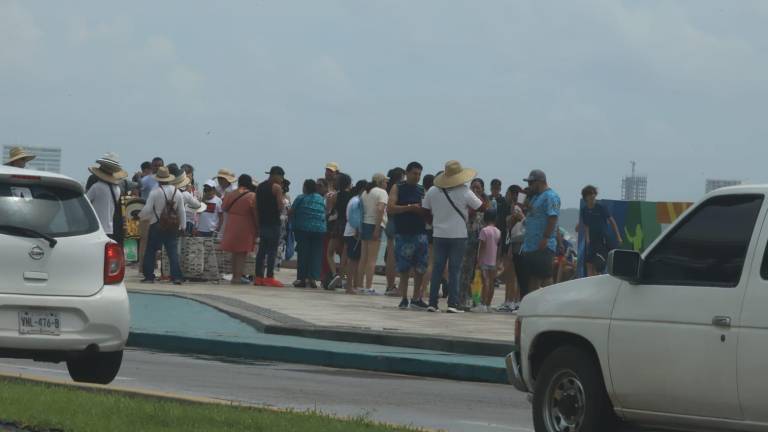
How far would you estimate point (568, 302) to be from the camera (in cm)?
993

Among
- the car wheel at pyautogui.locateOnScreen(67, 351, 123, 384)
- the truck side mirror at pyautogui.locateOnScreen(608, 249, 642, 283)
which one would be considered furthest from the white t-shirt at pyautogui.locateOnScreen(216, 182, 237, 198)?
the truck side mirror at pyautogui.locateOnScreen(608, 249, 642, 283)

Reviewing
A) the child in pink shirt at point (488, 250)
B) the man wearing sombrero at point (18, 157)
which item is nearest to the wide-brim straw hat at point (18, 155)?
the man wearing sombrero at point (18, 157)

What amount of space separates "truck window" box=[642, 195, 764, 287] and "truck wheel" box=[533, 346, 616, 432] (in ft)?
2.15

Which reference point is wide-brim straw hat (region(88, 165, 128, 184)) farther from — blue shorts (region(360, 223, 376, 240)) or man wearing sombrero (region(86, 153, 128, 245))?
blue shorts (region(360, 223, 376, 240))

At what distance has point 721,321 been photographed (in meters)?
8.74

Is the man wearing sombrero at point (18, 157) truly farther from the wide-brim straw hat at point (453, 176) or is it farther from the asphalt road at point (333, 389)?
the asphalt road at point (333, 389)

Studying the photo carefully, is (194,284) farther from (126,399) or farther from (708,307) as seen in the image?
(708,307)

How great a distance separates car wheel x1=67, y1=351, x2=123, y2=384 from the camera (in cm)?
1267

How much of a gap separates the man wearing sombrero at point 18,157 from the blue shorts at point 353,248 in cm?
570

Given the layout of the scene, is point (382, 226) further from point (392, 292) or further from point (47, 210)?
point (47, 210)

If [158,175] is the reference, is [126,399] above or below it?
below

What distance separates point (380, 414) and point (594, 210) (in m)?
11.0

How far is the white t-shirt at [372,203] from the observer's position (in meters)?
25.4

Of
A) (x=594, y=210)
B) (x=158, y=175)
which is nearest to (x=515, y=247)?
(x=594, y=210)
